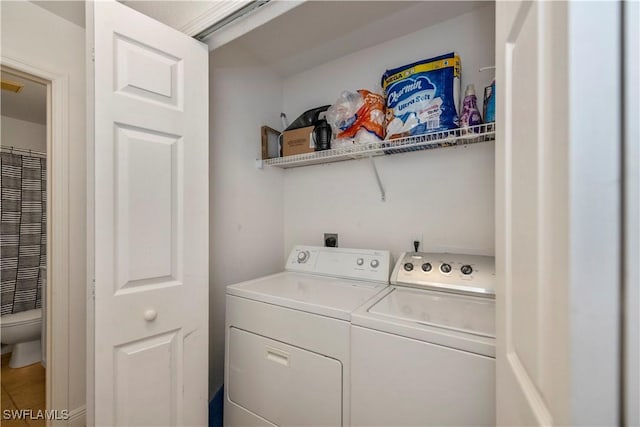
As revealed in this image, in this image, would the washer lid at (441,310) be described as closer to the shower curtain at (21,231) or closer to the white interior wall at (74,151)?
the white interior wall at (74,151)

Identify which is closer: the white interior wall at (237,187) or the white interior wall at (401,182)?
the white interior wall at (401,182)

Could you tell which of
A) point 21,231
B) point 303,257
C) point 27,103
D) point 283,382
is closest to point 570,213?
point 283,382

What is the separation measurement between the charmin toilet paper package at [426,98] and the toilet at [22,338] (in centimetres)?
355

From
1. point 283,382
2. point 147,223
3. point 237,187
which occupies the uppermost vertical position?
point 237,187

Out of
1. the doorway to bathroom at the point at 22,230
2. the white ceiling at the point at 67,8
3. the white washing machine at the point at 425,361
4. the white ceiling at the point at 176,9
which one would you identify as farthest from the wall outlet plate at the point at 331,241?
the doorway to bathroom at the point at 22,230

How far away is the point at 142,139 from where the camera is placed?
3.84ft

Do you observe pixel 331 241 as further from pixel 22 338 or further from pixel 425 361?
pixel 22 338

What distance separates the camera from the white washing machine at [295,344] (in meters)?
1.13

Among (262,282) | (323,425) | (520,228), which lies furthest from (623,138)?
(262,282)

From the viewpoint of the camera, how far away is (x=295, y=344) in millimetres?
1231

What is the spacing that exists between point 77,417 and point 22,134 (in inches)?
132

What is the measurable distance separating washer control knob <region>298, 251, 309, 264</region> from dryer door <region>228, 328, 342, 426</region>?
24.4 inches

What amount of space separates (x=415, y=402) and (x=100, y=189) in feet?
4.71

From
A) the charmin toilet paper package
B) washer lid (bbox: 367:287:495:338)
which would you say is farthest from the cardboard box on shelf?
washer lid (bbox: 367:287:495:338)
